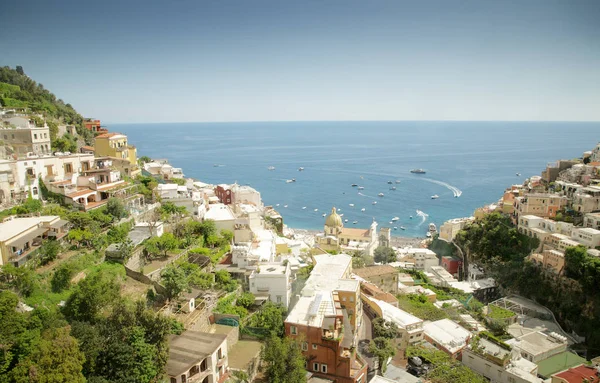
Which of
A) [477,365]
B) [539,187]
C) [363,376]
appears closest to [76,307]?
[363,376]

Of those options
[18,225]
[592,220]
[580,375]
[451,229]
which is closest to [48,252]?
[18,225]

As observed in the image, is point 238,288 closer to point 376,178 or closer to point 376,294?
point 376,294

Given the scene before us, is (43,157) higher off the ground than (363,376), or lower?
higher

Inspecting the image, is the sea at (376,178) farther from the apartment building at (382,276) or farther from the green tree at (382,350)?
the green tree at (382,350)

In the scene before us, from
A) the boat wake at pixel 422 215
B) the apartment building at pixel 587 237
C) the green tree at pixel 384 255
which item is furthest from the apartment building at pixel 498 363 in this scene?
the boat wake at pixel 422 215

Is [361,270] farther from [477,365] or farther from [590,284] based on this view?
[590,284]
